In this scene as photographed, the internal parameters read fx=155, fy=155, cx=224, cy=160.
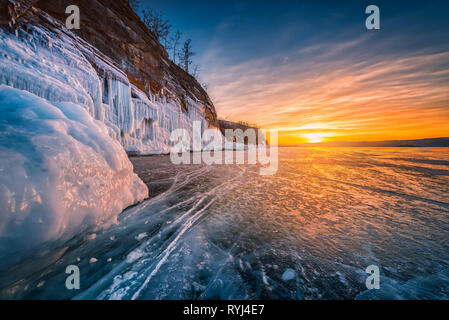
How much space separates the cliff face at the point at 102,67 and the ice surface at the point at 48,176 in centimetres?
251

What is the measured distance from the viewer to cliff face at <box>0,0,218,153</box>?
4.29 metres

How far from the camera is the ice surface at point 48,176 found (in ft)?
3.57

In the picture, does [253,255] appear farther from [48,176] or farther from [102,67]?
[102,67]

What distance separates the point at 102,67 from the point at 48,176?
8907 mm

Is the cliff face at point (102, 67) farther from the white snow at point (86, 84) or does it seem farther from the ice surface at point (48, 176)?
the ice surface at point (48, 176)

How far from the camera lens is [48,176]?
4.26ft

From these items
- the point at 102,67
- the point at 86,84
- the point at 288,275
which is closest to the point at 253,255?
the point at 288,275

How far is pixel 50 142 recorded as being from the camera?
4.78 feet

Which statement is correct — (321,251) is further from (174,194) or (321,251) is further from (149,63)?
(149,63)

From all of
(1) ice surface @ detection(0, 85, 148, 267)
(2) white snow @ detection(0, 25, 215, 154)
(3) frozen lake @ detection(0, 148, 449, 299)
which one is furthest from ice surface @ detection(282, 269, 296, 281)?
(2) white snow @ detection(0, 25, 215, 154)

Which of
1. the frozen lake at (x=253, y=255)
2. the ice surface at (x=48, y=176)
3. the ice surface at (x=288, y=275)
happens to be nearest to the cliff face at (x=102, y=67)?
the ice surface at (x=48, y=176)

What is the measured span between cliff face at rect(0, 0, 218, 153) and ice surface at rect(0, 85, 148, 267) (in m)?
2.51

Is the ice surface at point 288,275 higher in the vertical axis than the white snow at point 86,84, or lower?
lower

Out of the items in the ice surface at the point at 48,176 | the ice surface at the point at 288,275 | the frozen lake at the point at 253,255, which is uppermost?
the ice surface at the point at 48,176
